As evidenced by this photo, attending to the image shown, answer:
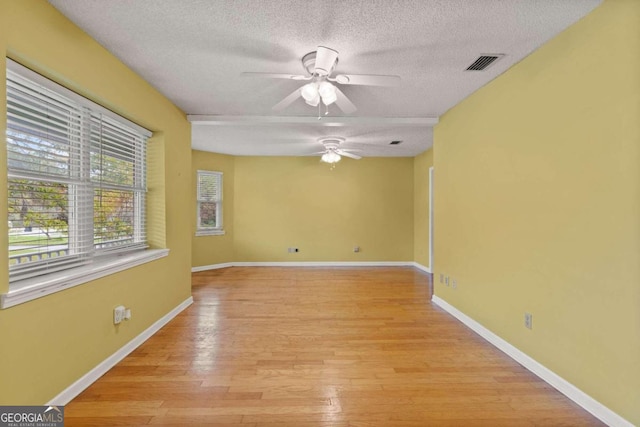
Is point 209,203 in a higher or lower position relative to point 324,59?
lower

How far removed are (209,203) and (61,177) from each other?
14.0 ft

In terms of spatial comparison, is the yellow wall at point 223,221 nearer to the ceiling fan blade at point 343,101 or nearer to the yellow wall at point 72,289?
the yellow wall at point 72,289

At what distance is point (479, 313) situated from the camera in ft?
9.66

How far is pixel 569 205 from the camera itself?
1.95 metres

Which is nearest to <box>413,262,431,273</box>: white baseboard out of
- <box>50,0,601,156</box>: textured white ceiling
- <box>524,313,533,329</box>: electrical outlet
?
<box>524,313,533,329</box>: electrical outlet

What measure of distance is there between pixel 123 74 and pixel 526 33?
3.11 meters

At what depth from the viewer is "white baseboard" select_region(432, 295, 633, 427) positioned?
1.70 metres

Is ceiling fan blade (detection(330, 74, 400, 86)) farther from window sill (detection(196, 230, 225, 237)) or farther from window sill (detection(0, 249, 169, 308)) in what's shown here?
window sill (detection(196, 230, 225, 237))

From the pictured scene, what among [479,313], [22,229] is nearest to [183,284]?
[22,229]

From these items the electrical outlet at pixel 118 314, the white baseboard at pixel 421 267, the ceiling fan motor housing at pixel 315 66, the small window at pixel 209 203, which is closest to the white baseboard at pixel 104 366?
the electrical outlet at pixel 118 314

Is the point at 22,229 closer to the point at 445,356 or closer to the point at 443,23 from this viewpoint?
the point at 443,23

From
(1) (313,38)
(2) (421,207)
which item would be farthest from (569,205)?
(2) (421,207)

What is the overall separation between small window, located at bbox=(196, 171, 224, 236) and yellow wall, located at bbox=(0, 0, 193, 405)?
2863mm

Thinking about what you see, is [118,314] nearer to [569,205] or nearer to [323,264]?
[569,205]
